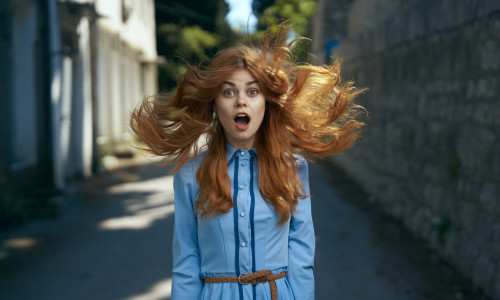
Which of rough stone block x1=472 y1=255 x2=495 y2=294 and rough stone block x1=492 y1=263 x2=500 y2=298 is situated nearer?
rough stone block x1=492 y1=263 x2=500 y2=298

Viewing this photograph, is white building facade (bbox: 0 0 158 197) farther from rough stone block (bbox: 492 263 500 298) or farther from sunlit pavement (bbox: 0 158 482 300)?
rough stone block (bbox: 492 263 500 298)

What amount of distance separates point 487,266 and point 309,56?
2.28 meters

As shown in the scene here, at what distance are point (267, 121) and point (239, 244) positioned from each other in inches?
20.0

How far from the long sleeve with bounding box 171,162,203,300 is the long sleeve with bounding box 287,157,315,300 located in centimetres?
34

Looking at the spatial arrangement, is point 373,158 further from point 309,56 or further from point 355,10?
point 355,10

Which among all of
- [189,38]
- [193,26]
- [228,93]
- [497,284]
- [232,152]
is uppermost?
[193,26]

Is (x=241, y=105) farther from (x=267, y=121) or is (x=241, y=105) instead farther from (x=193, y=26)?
(x=193, y=26)

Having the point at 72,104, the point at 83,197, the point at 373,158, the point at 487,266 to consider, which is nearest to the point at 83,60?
the point at 72,104

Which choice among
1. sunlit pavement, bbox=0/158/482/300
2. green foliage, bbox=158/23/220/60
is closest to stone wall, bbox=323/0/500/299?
sunlit pavement, bbox=0/158/482/300

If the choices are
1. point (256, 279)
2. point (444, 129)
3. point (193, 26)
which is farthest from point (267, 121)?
point (193, 26)

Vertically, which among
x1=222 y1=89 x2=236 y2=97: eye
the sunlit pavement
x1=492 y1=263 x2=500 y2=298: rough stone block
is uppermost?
x1=222 y1=89 x2=236 y2=97: eye

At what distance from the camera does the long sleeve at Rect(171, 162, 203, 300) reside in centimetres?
211

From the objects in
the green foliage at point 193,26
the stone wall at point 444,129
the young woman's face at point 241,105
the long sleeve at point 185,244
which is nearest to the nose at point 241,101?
the young woman's face at point 241,105

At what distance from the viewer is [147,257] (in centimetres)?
555
